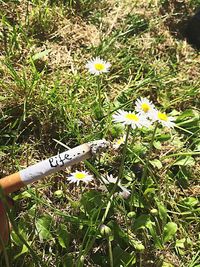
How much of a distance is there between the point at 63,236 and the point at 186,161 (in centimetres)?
63

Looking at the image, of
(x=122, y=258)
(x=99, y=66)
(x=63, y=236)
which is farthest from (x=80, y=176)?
(x=99, y=66)

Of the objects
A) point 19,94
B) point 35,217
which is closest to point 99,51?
point 19,94

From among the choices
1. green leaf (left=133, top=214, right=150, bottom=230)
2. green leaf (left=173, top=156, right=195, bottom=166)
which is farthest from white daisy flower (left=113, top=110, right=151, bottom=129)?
green leaf (left=173, top=156, right=195, bottom=166)

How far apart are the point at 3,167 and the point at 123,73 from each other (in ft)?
2.44

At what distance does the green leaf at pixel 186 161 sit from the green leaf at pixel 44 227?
61 centimetres

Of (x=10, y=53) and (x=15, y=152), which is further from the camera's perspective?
(x=10, y=53)

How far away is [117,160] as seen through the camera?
205cm

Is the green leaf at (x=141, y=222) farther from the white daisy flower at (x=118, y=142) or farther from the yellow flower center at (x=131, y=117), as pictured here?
the yellow flower center at (x=131, y=117)

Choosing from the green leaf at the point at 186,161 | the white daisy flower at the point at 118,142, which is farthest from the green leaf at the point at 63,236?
the green leaf at the point at 186,161

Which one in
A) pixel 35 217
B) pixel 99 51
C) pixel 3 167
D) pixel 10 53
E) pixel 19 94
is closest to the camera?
pixel 35 217

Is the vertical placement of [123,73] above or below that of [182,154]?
above

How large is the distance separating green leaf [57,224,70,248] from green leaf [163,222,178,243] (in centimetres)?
36

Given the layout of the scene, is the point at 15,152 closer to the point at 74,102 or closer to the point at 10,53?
the point at 74,102

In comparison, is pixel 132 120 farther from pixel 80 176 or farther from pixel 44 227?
pixel 44 227
